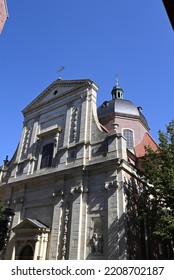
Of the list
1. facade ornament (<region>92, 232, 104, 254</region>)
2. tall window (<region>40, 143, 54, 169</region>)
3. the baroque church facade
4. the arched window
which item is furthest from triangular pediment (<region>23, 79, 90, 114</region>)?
the arched window

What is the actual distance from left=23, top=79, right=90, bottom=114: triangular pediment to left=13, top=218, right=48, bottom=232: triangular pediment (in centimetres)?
1118

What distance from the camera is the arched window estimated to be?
1598 cm

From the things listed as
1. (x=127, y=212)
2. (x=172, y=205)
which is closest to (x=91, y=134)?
→ (x=127, y=212)

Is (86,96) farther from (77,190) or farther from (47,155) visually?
(77,190)

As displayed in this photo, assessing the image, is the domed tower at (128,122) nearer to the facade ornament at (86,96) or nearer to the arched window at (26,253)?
the facade ornament at (86,96)

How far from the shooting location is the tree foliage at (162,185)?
39.9 ft

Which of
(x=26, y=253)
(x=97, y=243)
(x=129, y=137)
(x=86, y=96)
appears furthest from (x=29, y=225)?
(x=129, y=137)

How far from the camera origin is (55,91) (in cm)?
2342

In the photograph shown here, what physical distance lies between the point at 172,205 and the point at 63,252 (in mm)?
7017

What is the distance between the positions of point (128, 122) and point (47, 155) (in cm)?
1019

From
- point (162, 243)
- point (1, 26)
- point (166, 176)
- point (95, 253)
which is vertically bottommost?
point (95, 253)

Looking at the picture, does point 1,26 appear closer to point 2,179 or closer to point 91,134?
point 91,134

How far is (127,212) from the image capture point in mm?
14078

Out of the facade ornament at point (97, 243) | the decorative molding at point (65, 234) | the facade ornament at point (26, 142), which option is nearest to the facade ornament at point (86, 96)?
the facade ornament at point (26, 142)
